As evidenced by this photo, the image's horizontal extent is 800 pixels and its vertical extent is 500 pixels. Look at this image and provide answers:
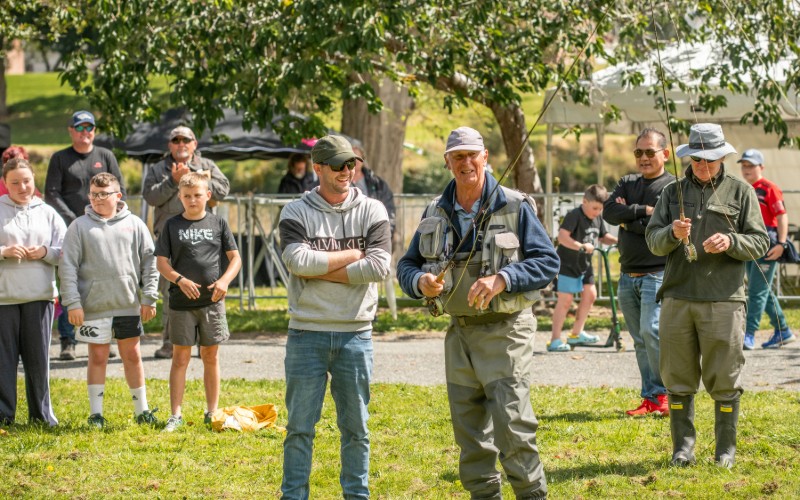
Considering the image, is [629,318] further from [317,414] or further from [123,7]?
[123,7]

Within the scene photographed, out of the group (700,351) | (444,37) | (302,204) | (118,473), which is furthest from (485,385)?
(444,37)

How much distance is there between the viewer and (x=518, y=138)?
15.4m

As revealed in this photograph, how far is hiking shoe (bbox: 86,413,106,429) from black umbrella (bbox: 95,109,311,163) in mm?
9429

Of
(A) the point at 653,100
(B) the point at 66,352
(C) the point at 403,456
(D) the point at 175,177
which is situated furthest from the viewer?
(A) the point at 653,100

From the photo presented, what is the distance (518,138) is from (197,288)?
847cm

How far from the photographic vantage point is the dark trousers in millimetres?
7938

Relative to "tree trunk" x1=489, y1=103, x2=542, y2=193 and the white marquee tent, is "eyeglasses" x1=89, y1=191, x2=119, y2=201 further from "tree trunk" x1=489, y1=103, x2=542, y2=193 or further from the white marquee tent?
"tree trunk" x1=489, y1=103, x2=542, y2=193

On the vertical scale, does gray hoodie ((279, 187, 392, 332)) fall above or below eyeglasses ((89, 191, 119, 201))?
below

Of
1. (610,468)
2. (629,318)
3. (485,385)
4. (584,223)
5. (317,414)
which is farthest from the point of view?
(584,223)

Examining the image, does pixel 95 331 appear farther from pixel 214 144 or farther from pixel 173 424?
pixel 214 144

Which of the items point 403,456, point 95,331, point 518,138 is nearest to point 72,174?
point 95,331

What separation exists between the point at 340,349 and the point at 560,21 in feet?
28.4

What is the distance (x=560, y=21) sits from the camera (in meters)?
13.3

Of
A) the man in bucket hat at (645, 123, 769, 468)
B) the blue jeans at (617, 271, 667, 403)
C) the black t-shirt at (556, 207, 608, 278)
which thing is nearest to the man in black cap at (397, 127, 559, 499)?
the man in bucket hat at (645, 123, 769, 468)
